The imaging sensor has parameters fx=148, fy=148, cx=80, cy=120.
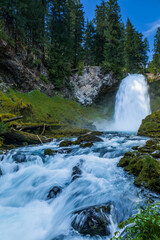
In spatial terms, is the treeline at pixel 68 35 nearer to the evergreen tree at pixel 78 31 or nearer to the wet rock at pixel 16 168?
the evergreen tree at pixel 78 31

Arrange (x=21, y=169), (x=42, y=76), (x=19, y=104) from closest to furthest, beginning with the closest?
(x=21, y=169) < (x=19, y=104) < (x=42, y=76)

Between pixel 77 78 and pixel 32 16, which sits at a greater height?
pixel 32 16

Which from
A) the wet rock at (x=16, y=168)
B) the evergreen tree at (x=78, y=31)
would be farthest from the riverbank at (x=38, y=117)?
the evergreen tree at (x=78, y=31)

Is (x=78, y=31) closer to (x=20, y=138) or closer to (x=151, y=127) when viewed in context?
(x=151, y=127)

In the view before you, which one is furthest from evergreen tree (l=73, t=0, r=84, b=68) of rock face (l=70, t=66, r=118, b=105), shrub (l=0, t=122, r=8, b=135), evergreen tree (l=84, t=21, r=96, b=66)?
shrub (l=0, t=122, r=8, b=135)

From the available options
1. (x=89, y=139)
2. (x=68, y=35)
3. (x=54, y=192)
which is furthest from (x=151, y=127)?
(x=68, y=35)

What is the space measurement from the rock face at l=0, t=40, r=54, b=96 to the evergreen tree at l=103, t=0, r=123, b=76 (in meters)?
12.4

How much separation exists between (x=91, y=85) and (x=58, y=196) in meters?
23.1

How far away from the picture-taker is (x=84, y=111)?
23.8m

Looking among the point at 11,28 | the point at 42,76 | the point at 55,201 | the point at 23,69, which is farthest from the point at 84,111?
the point at 55,201

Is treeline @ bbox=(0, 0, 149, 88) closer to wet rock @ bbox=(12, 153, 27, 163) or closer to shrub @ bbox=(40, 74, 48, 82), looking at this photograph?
shrub @ bbox=(40, 74, 48, 82)

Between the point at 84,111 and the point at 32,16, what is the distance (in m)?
15.0

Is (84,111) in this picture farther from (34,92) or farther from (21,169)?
(21,169)

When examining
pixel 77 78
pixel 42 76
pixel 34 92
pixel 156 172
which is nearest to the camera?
pixel 156 172
